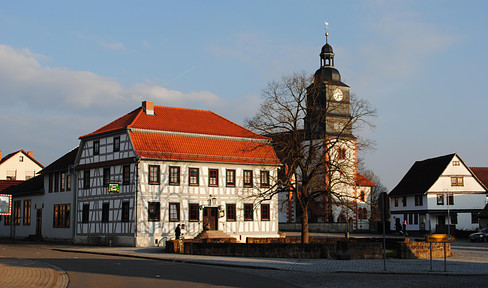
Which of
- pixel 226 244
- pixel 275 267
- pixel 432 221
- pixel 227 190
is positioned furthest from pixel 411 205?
pixel 275 267

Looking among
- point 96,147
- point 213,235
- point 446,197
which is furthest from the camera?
point 446,197

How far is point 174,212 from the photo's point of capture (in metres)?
43.4

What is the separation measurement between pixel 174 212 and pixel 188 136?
609cm

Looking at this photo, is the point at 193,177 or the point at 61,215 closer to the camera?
the point at 193,177

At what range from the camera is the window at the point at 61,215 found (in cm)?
4941

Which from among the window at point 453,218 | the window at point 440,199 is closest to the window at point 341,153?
the window at point 440,199

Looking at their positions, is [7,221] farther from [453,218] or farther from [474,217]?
[474,217]

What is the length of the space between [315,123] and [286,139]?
6.31 ft

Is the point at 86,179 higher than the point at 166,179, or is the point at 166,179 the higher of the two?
the point at 86,179

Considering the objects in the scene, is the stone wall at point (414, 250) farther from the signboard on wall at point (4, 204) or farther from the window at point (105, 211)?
the window at point (105, 211)

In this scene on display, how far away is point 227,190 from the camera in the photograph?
4619 centimetres

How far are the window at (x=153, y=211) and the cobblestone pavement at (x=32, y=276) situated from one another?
754 inches

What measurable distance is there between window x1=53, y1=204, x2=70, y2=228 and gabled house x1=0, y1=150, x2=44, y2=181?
130 feet

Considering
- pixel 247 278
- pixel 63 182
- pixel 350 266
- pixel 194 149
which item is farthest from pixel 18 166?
pixel 247 278
